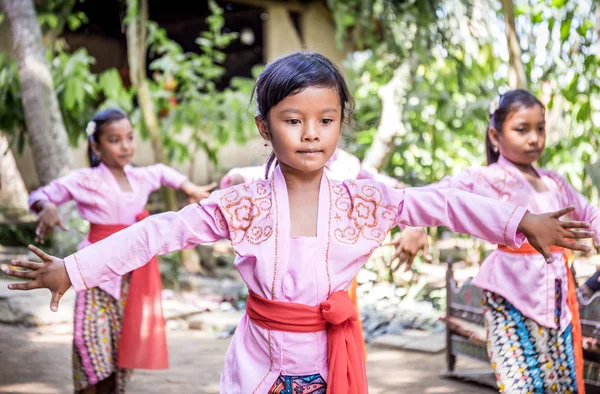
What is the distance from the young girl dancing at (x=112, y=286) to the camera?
4.10 meters

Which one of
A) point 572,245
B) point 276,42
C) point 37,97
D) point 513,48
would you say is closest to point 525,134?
point 572,245

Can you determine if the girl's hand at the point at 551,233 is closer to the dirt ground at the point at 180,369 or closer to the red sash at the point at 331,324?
the red sash at the point at 331,324

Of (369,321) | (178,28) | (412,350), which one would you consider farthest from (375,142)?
(178,28)

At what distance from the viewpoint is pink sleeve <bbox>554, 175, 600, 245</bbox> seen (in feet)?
10.4

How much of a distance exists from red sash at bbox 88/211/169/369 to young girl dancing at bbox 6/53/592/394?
75.2 inches

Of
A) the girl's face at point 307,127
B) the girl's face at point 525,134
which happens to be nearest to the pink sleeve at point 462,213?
the girl's face at point 307,127

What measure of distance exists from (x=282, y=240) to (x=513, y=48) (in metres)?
3.31

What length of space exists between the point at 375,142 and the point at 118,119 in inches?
129

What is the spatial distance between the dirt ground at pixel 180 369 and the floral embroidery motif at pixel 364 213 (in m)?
2.42

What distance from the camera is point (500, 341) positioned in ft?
10.8

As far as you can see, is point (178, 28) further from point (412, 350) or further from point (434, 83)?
point (412, 350)

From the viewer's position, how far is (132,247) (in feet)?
7.23

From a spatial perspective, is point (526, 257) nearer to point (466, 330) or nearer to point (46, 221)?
point (466, 330)

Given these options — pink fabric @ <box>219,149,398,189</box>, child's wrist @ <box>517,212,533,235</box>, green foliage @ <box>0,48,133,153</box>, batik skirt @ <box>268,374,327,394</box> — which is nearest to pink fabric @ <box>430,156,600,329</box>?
pink fabric @ <box>219,149,398,189</box>
